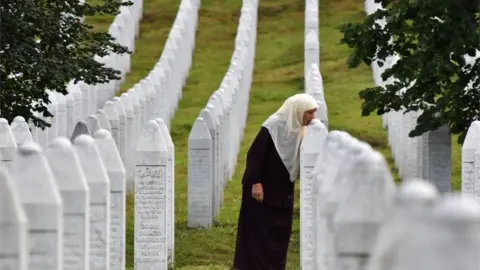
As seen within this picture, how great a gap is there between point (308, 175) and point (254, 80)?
2414cm

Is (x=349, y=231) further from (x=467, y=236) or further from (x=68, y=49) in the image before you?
(x=68, y=49)

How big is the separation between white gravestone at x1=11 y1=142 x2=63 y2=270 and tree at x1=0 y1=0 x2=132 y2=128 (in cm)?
974

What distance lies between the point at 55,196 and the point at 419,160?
14.2m

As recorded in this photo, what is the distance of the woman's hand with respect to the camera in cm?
1334

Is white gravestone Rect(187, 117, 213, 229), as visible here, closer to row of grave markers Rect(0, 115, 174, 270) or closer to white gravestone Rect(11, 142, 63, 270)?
row of grave markers Rect(0, 115, 174, 270)

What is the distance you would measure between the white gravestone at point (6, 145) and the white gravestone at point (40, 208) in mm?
7472

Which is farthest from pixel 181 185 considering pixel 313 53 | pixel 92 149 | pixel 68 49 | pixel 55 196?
pixel 55 196

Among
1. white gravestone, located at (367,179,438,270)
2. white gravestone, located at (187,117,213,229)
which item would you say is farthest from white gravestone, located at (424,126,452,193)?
white gravestone, located at (367,179,438,270)

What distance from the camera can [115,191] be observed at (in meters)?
9.68

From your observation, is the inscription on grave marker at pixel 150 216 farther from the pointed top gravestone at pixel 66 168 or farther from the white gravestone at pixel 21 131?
the pointed top gravestone at pixel 66 168

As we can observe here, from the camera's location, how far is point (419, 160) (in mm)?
20547

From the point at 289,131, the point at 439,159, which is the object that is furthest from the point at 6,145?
the point at 439,159

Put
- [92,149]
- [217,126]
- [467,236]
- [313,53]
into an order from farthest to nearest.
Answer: [313,53] < [217,126] < [92,149] < [467,236]

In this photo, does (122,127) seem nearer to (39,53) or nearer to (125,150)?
(125,150)
